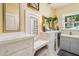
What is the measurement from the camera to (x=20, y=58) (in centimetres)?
122

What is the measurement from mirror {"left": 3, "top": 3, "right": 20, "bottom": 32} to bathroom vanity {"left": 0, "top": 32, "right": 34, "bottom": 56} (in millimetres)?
84

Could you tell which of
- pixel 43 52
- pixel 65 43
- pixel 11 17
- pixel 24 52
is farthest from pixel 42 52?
pixel 11 17

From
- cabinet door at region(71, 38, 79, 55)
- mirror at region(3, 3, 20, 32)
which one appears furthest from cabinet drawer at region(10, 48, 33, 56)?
cabinet door at region(71, 38, 79, 55)

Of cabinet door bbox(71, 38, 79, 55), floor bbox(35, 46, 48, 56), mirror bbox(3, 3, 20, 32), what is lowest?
floor bbox(35, 46, 48, 56)

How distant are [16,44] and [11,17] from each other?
0.38m

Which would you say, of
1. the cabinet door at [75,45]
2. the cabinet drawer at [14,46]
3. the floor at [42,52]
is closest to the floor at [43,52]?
the floor at [42,52]

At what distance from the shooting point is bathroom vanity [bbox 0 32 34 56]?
1006 mm


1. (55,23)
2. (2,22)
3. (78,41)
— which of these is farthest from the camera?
(55,23)

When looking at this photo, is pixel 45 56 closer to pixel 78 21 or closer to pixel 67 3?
pixel 78 21

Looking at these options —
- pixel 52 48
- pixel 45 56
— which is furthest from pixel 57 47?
pixel 45 56

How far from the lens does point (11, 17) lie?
125 centimetres

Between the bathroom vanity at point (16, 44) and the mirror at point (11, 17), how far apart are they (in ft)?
0.28

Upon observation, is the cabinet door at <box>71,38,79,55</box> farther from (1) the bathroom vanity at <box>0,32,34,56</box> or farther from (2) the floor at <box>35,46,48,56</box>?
(1) the bathroom vanity at <box>0,32,34,56</box>

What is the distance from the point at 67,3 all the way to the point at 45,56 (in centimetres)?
83
